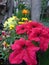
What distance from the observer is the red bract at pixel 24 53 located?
1.42m

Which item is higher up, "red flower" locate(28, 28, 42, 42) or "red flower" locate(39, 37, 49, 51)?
"red flower" locate(28, 28, 42, 42)

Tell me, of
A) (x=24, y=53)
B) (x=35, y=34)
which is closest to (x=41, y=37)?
(x=35, y=34)

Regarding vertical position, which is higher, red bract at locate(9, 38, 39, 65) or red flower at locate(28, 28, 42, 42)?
red flower at locate(28, 28, 42, 42)

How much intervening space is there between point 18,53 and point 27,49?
0.18ft

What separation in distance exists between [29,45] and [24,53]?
2.8 inches

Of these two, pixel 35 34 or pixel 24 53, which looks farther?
pixel 35 34

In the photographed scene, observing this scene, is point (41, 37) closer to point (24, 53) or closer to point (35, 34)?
point (35, 34)

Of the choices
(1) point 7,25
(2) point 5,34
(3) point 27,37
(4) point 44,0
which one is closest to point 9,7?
(4) point 44,0

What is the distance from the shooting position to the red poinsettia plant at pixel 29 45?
1.42m

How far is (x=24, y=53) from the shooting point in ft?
4.71

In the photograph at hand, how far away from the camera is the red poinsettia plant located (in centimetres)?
142

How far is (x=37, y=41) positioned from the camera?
151 cm

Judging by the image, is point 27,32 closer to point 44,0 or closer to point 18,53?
point 18,53

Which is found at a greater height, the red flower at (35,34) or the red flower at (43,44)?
the red flower at (35,34)
